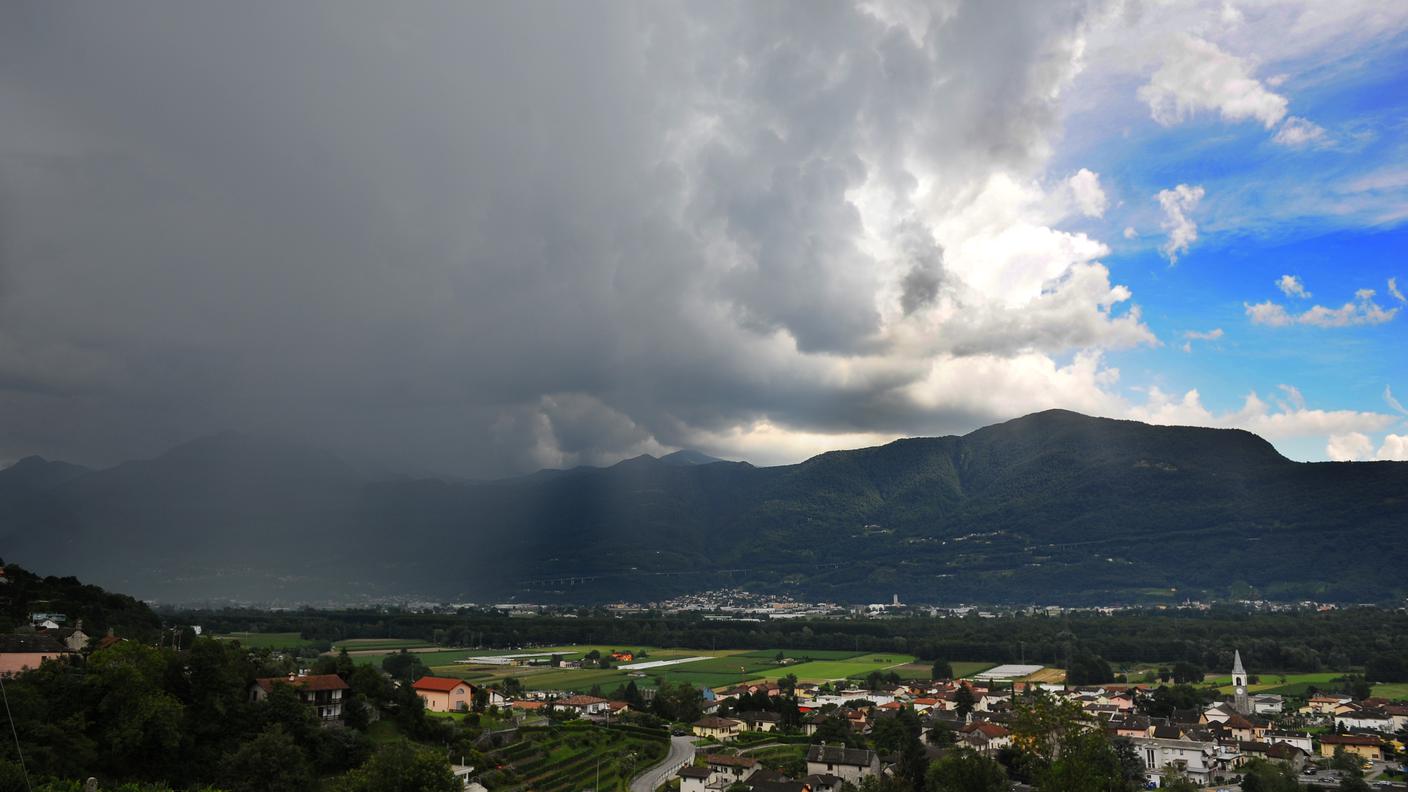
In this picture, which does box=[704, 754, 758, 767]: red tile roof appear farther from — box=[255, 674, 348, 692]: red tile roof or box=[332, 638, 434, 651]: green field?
box=[332, 638, 434, 651]: green field

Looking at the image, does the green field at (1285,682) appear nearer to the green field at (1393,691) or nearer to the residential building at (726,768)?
the green field at (1393,691)

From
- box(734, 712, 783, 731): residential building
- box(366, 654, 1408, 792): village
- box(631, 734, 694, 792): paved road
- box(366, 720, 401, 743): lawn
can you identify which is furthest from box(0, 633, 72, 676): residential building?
box(734, 712, 783, 731): residential building

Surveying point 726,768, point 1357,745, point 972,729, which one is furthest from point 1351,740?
point 726,768

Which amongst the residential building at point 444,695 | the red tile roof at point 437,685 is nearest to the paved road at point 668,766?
the residential building at point 444,695

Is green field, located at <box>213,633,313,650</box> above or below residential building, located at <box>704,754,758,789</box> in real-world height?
above

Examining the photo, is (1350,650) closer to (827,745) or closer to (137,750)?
(827,745)
